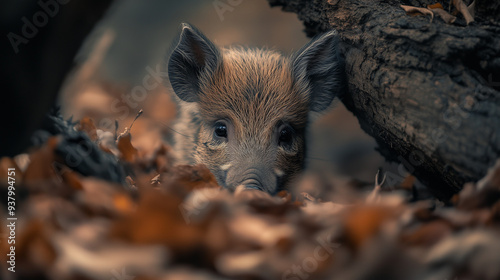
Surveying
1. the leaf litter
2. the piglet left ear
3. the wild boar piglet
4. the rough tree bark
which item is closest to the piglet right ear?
the wild boar piglet

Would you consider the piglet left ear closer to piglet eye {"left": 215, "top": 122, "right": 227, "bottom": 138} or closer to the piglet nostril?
piglet eye {"left": 215, "top": 122, "right": 227, "bottom": 138}

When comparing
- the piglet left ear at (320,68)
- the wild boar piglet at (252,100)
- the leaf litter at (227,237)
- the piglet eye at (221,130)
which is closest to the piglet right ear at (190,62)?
the wild boar piglet at (252,100)

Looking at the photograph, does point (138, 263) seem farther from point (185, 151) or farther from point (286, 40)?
point (286, 40)

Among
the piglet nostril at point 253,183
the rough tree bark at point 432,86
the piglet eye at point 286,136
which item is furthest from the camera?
the piglet eye at point 286,136

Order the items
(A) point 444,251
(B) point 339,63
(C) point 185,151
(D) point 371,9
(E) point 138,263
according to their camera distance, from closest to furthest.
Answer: (E) point 138,263
(A) point 444,251
(D) point 371,9
(B) point 339,63
(C) point 185,151

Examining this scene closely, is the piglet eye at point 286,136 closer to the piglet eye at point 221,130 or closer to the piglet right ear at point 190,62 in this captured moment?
the piglet eye at point 221,130

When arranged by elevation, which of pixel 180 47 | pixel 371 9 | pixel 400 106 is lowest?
pixel 400 106

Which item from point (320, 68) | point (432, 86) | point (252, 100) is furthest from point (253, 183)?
point (320, 68)

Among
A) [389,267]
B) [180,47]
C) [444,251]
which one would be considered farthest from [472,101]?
[180,47]
